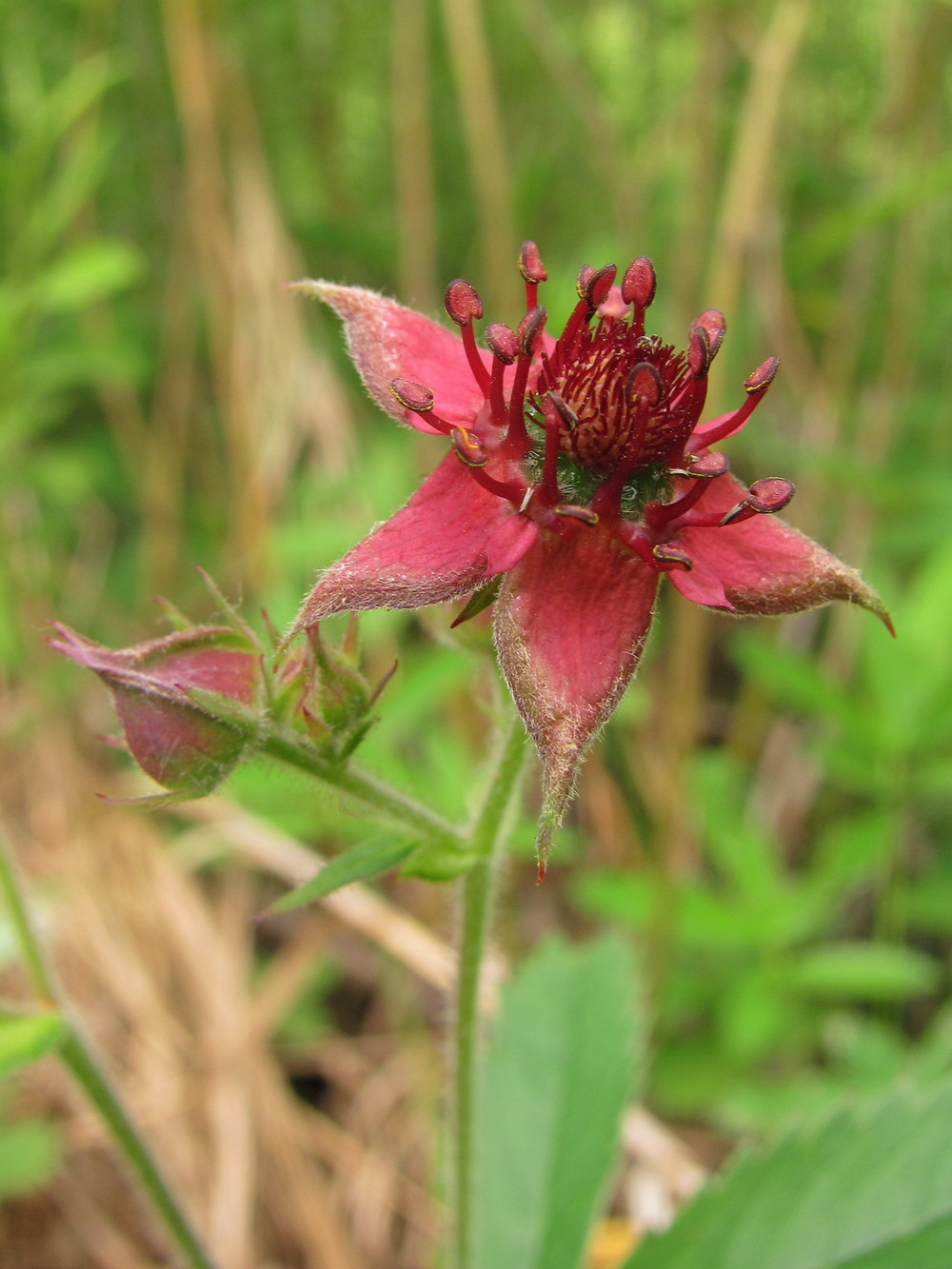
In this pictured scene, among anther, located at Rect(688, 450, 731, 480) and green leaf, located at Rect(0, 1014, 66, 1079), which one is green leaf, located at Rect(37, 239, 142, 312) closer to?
green leaf, located at Rect(0, 1014, 66, 1079)

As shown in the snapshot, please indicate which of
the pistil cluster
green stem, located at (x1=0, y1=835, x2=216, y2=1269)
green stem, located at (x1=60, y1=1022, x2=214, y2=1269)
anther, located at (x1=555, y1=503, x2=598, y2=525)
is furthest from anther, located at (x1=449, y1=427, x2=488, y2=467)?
green stem, located at (x1=60, y1=1022, x2=214, y2=1269)

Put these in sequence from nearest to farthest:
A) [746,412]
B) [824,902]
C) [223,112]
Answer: [746,412], [824,902], [223,112]

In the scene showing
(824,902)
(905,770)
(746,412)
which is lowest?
(824,902)

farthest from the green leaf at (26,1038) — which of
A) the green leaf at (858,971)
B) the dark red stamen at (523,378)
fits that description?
the green leaf at (858,971)

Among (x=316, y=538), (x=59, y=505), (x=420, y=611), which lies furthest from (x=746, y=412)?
(x=59, y=505)

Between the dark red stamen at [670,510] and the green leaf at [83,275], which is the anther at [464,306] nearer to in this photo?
the dark red stamen at [670,510]

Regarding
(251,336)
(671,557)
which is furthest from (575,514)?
(251,336)

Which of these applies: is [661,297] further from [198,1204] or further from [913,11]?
[198,1204]

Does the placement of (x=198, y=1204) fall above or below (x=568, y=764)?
below
